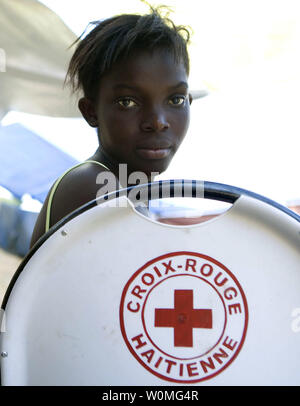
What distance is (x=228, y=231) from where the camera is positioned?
56 centimetres

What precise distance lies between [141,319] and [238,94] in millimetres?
2251

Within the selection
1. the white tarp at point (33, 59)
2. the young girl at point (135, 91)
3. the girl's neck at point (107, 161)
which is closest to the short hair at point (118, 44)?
the young girl at point (135, 91)

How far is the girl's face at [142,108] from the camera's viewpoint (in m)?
0.97

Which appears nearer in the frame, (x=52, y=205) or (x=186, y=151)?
(x=52, y=205)

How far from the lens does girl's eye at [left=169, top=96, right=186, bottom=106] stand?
1.03 metres

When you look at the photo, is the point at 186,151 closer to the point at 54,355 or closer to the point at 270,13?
the point at 270,13

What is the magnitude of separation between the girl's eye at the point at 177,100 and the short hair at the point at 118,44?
0.08 metres

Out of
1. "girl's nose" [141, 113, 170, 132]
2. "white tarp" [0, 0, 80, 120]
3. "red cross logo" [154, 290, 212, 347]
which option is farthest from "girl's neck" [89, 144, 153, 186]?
"white tarp" [0, 0, 80, 120]

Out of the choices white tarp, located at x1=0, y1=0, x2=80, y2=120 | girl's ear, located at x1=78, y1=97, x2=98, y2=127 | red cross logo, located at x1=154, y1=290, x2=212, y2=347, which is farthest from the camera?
white tarp, located at x1=0, y1=0, x2=80, y2=120

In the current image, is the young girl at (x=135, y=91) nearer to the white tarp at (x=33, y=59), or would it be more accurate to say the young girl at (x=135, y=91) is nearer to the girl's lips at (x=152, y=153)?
the girl's lips at (x=152, y=153)

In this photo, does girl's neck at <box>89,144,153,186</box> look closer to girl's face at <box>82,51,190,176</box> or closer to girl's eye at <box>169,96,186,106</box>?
girl's face at <box>82,51,190,176</box>

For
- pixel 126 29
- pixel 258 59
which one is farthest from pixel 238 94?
pixel 126 29

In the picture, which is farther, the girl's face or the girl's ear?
the girl's ear

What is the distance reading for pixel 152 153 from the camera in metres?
1.02
